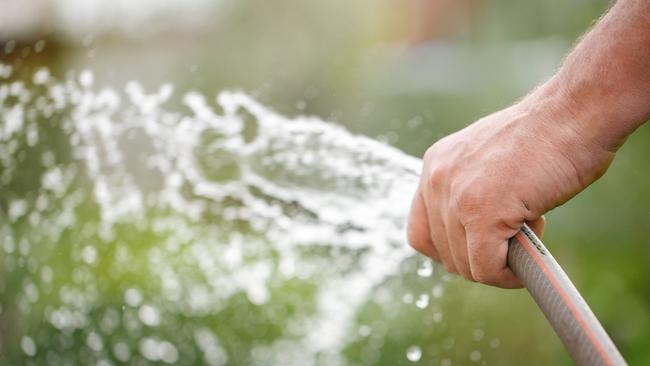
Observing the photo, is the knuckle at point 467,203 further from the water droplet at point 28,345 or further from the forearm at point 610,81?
the water droplet at point 28,345

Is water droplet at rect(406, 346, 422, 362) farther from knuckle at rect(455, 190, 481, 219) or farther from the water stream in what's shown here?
knuckle at rect(455, 190, 481, 219)

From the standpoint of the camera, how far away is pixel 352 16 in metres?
4.58

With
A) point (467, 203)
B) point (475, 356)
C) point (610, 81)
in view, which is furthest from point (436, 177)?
point (475, 356)

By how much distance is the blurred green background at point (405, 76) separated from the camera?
3.05 m

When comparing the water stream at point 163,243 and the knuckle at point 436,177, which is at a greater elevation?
the knuckle at point 436,177

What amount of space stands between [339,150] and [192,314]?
113cm

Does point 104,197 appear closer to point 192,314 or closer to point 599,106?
point 192,314

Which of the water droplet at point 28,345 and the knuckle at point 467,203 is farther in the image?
the water droplet at point 28,345

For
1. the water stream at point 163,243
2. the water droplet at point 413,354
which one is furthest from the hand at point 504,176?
the water stream at point 163,243

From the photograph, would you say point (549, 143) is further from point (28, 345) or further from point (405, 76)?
point (405, 76)

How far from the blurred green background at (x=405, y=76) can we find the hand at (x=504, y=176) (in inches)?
49.1

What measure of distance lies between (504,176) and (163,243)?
90.4 inches

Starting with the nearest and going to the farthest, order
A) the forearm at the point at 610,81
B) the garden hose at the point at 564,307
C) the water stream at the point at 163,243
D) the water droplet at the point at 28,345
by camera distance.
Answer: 1. the garden hose at the point at 564,307
2. the forearm at the point at 610,81
3. the water stream at the point at 163,243
4. the water droplet at the point at 28,345

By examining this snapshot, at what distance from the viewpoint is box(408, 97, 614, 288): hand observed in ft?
3.69
